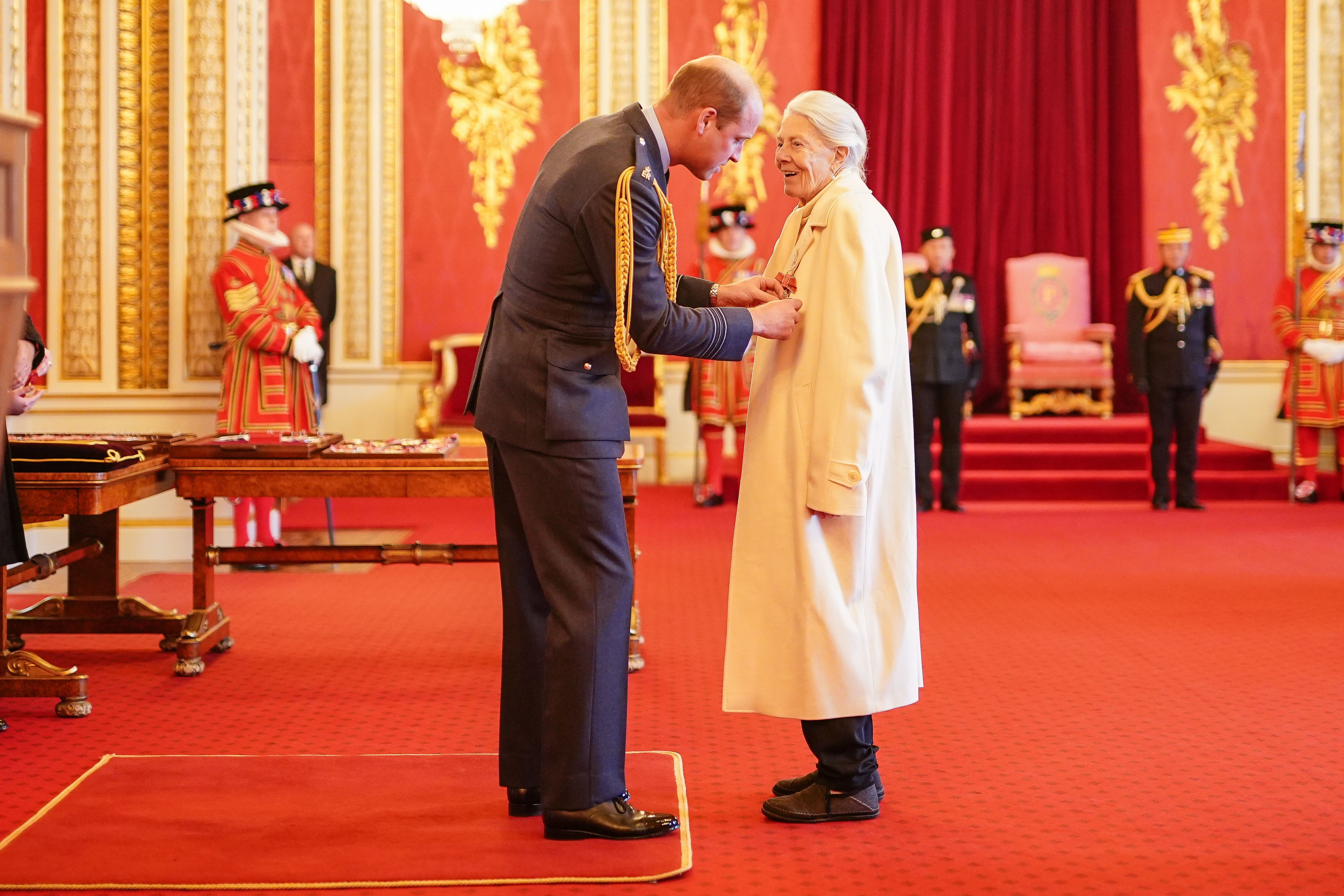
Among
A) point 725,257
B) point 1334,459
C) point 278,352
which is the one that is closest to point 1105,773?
point 278,352

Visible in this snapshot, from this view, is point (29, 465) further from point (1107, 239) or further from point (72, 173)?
point (1107, 239)

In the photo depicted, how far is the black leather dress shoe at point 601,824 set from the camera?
2.68m

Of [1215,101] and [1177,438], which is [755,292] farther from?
[1215,101]

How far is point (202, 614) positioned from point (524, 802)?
1.92 m

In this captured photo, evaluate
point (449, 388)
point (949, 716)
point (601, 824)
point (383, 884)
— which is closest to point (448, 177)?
point (449, 388)

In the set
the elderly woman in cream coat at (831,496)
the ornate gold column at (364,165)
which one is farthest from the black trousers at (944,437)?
the elderly woman in cream coat at (831,496)

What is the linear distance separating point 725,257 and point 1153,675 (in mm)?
4913

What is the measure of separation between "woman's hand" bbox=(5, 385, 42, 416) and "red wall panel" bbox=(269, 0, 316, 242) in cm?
605

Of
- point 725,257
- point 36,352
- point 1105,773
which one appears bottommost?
point 1105,773

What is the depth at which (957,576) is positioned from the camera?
236 inches

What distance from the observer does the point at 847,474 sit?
2666mm

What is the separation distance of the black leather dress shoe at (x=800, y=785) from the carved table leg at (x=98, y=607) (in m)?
2.33

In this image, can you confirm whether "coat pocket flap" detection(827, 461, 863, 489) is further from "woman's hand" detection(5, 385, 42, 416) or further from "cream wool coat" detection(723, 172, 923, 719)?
"woman's hand" detection(5, 385, 42, 416)

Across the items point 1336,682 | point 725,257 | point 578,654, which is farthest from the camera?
point 725,257
